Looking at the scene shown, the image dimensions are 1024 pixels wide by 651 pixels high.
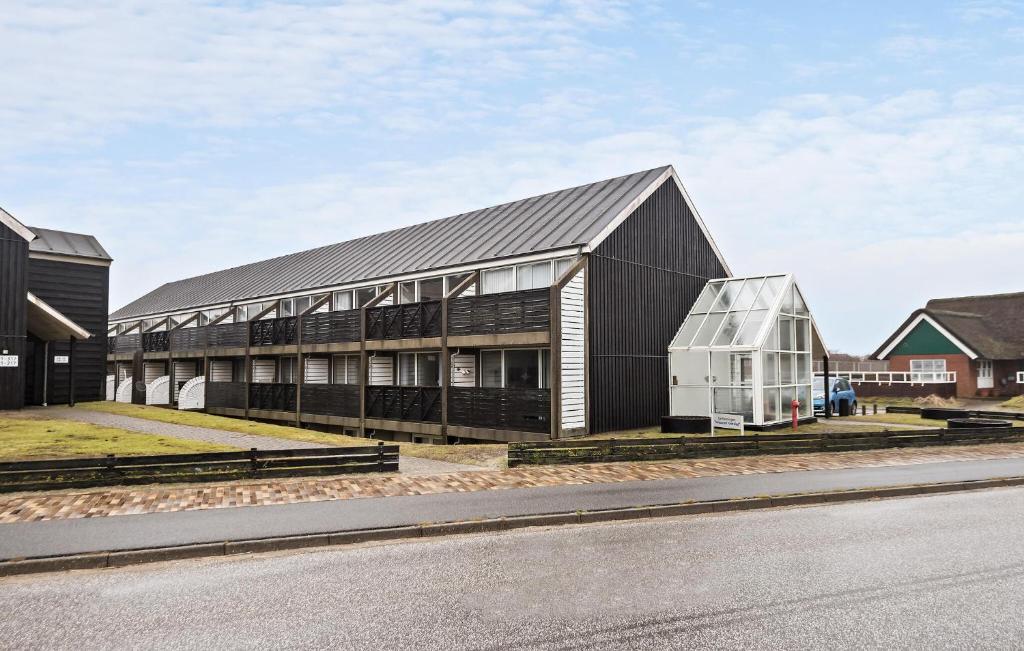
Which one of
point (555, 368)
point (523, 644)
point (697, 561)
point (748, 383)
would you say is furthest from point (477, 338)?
point (523, 644)

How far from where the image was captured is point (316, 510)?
431 inches

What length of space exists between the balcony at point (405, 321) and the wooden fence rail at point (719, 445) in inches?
373

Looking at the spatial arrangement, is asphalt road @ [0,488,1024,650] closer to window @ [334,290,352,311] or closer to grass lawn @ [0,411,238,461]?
grass lawn @ [0,411,238,461]

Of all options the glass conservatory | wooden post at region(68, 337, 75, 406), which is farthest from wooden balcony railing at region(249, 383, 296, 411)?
the glass conservatory

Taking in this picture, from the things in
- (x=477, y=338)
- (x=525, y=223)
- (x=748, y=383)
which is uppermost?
(x=525, y=223)

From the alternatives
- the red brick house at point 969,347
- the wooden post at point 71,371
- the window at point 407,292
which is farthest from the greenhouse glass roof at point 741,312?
the red brick house at point 969,347

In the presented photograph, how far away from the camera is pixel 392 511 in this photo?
1090 centimetres

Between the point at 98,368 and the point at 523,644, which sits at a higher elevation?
the point at 98,368

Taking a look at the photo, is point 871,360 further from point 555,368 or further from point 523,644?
point 523,644

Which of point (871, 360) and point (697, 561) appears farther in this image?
point (871, 360)

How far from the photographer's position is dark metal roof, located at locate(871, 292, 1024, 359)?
45062mm

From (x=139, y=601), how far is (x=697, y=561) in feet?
19.4

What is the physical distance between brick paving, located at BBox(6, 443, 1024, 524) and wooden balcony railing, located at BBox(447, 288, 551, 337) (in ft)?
20.9

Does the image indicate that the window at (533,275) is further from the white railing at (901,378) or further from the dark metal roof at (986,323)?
the dark metal roof at (986,323)
